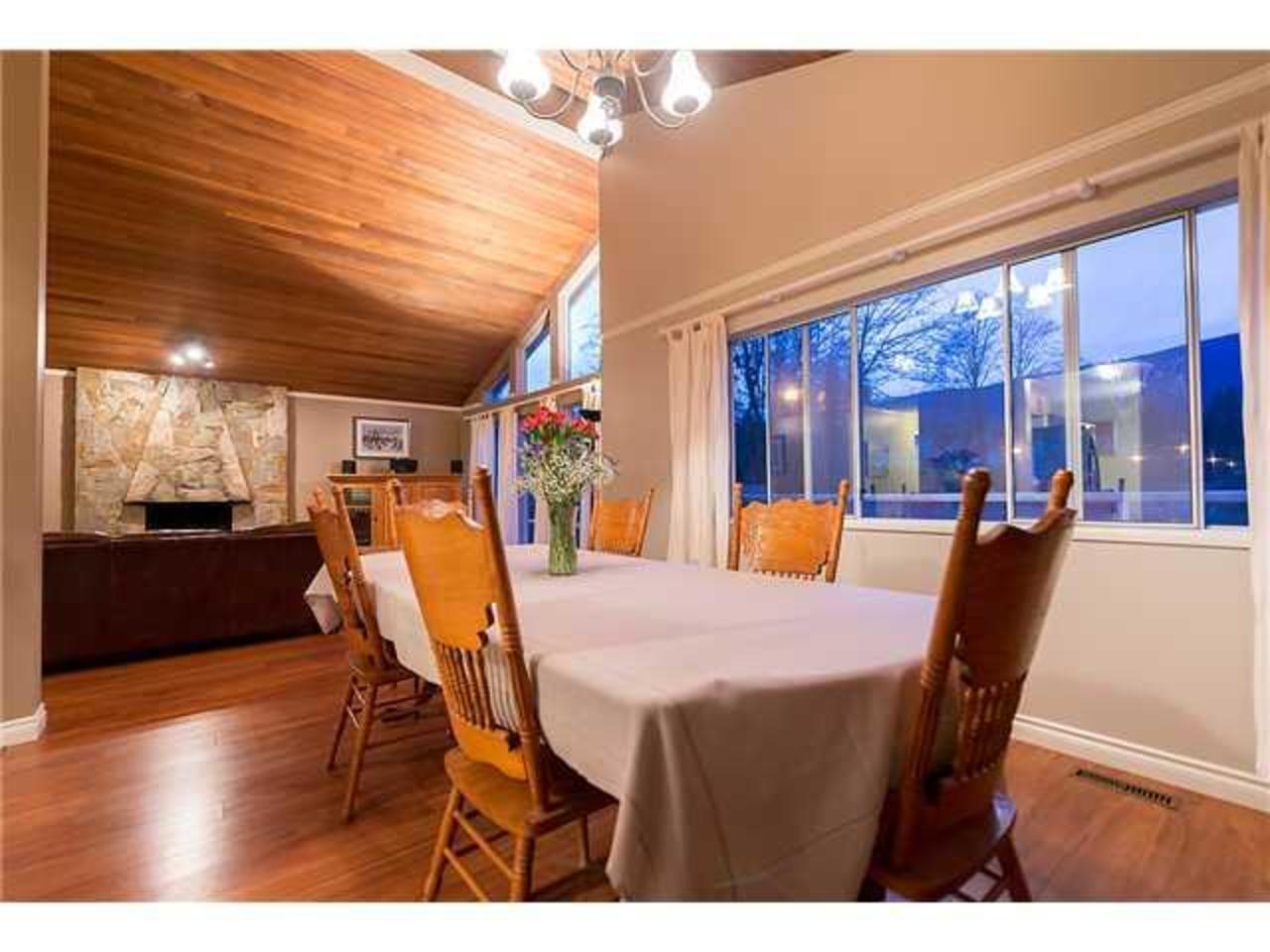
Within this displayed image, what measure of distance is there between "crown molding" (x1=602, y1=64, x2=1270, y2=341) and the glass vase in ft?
7.22

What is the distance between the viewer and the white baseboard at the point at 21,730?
247 centimetres

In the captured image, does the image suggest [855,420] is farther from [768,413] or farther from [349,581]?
[349,581]

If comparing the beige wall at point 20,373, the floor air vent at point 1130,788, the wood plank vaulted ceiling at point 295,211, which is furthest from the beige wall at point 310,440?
the floor air vent at point 1130,788

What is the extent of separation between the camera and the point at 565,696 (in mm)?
1026

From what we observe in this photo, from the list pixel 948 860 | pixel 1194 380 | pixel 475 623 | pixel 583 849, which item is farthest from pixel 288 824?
pixel 1194 380

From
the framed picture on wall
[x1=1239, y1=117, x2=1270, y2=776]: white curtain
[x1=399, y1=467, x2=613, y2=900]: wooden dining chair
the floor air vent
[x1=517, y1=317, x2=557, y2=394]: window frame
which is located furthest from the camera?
the framed picture on wall

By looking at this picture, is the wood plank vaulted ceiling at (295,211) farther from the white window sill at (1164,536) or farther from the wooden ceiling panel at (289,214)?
the white window sill at (1164,536)

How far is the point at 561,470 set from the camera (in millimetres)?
2051

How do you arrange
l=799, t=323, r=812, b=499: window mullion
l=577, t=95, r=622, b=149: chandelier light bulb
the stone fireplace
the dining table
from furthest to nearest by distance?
the stone fireplace, l=799, t=323, r=812, b=499: window mullion, l=577, t=95, r=622, b=149: chandelier light bulb, the dining table

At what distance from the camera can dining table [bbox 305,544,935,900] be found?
848 millimetres

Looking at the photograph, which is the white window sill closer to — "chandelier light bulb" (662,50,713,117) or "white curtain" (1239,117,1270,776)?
"white curtain" (1239,117,1270,776)

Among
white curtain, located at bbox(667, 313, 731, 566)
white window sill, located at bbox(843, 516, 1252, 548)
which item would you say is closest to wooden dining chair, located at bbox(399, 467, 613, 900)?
white window sill, located at bbox(843, 516, 1252, 548)
